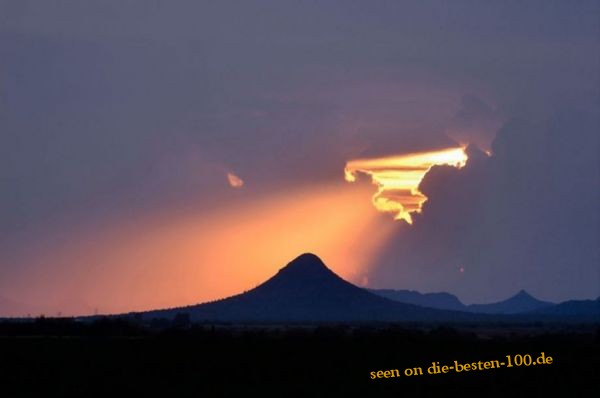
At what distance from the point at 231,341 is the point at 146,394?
33634mm

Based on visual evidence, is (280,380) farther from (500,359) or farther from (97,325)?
(97,325)

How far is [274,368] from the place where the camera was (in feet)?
281

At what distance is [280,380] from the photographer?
8094 centimetres

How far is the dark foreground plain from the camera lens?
7488 centimetres

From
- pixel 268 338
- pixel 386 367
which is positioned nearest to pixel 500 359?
pixel 386 367

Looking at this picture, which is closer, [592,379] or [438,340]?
[592,379]

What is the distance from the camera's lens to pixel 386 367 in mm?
84812

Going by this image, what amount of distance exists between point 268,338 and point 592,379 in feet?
129

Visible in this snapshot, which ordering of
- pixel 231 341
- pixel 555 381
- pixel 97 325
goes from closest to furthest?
pixel 555 381 → pixel 231 341 → pixel 97 325

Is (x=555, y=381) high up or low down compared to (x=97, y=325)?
down

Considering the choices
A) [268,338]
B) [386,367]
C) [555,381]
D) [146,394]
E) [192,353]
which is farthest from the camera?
[268,338]

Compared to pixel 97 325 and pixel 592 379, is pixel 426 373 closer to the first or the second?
pixel 592 379

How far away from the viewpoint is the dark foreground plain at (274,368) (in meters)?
74.9

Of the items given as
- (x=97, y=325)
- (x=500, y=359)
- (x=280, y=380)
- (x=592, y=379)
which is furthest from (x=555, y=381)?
(x=97, y=325)
